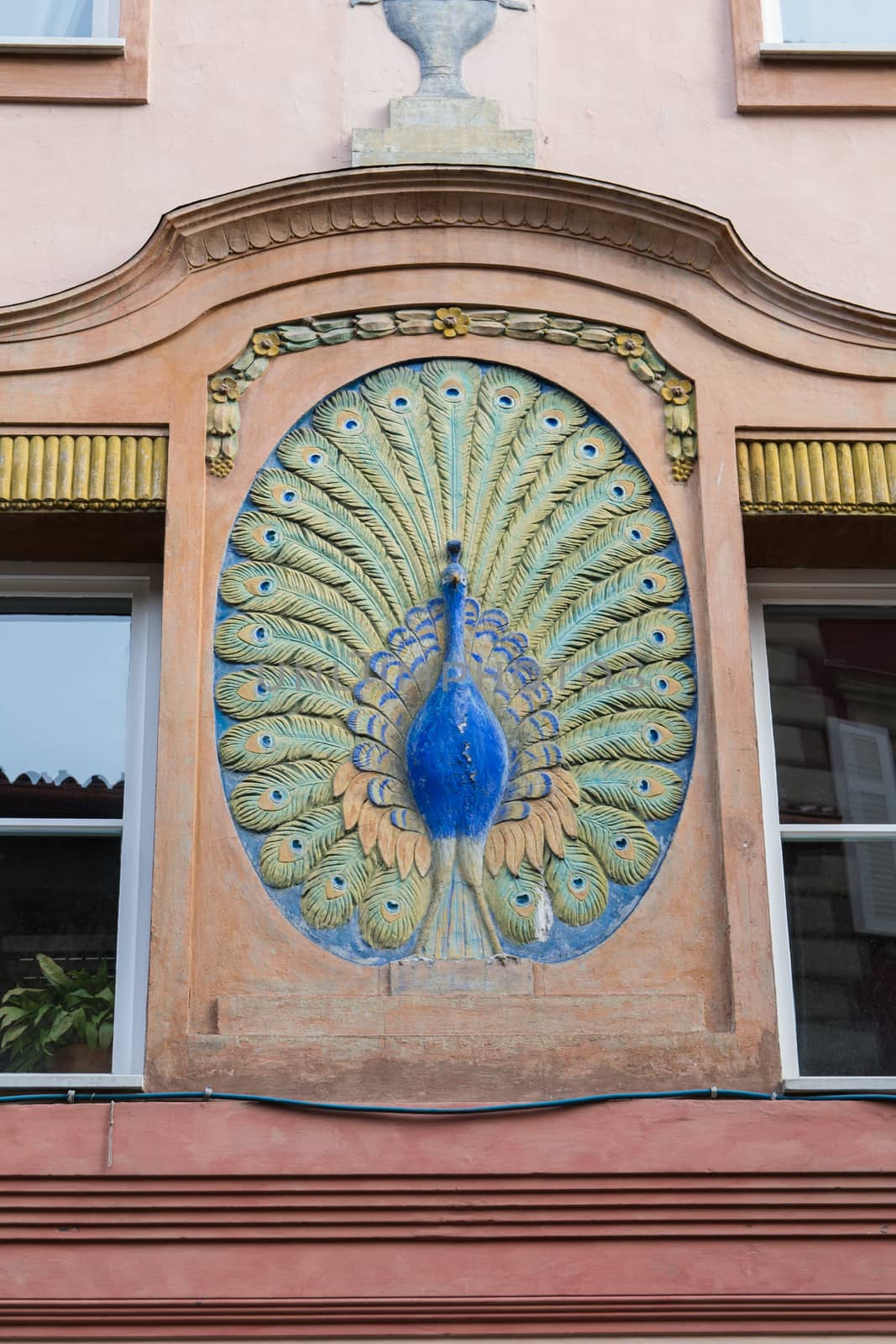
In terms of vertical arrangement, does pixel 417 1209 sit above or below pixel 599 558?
below

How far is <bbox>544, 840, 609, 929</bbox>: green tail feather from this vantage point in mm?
5582

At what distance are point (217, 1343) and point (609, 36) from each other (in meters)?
4.16

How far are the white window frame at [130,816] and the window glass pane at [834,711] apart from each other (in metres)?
1.84

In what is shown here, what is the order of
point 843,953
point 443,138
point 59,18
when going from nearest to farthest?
point 843,953
point 443,138
point 59,18

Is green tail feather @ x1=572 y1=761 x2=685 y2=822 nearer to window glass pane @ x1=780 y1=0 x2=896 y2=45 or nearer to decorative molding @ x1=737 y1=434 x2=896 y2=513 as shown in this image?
decorative molding @ x1=737 y1=434 x2=896 y2=513

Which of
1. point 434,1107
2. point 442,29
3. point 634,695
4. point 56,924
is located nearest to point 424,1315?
point 434,1107

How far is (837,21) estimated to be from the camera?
271 inches

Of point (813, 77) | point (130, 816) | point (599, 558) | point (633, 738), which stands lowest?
point (130, 816)

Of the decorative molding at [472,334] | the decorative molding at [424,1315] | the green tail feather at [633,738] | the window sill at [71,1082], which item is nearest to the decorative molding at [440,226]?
the decorative molding at [472,334]

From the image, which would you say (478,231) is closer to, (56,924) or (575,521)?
(575,521)

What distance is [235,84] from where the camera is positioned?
656 centimetres

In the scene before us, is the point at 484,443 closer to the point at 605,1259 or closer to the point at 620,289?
the point at 620,289

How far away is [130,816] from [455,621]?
108cm

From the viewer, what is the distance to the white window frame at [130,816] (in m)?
5.59
